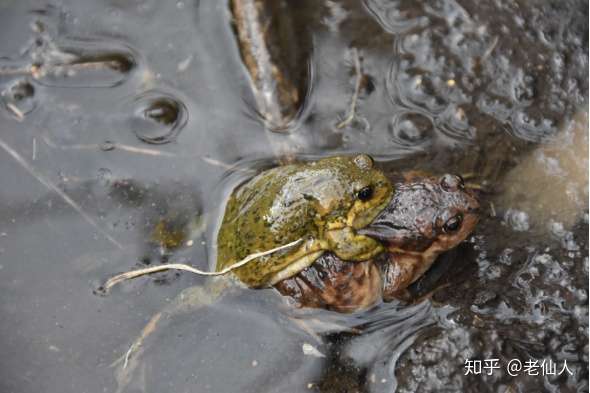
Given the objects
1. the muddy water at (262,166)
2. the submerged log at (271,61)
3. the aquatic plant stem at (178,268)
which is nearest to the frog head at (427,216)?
the muddy water at (262,166)

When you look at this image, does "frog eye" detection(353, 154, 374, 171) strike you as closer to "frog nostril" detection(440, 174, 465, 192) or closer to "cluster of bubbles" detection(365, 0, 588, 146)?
"frog nostril" detection(440, 174, 465, 192)

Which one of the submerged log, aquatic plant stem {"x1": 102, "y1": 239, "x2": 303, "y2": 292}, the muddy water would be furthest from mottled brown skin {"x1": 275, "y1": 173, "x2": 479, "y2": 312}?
the submerged log

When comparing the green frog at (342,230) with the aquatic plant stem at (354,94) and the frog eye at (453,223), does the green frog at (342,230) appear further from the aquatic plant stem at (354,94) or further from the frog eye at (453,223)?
the aquatic plant stem at (354,94)

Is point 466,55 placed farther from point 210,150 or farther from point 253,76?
point 210,150

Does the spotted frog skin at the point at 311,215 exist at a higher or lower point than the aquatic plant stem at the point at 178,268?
higher

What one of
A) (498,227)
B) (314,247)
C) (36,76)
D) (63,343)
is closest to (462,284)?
(498,227)

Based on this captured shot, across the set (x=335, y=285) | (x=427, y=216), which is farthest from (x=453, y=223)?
(x=335, y=285)
